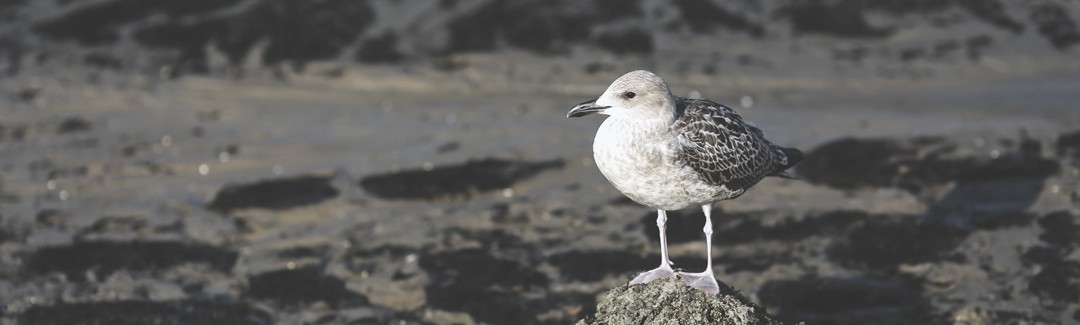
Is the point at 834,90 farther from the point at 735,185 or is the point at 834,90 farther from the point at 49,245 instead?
the point at 49,245

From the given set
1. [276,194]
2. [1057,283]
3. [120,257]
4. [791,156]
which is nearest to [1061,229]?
[1057,283]

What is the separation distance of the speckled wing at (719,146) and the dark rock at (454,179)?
487cm

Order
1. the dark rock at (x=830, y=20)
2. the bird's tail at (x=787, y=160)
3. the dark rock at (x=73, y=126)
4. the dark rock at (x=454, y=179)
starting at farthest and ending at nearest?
the dark rock at (x=830, y=20) → the dark rock at (x=73, y=126) → the dark rock at (x=454, y=179) → the bird's tail at (x=787, y=160)

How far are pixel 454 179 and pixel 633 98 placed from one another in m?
5.81

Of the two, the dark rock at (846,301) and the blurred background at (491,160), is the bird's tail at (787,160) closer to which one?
the dark rock at (846,301)

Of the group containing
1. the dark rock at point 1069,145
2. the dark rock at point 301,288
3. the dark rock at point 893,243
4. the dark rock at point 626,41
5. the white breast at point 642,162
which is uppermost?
the dark rock at point 626,41

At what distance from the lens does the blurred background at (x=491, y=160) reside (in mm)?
9969

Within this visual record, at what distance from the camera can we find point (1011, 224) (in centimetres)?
1063

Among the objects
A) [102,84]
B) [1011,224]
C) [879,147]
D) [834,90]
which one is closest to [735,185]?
[1011,224]

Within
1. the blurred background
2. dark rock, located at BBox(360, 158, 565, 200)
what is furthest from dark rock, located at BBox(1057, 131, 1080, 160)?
dark rock, located at BBox(360, 158, 565, 200)

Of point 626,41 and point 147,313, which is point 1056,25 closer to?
point 626,41

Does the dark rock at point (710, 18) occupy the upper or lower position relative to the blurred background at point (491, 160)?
upper

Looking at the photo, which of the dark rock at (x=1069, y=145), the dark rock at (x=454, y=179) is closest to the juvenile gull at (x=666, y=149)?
the dark rock at (x=454, y=179)

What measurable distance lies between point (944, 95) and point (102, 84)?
9890 mm
